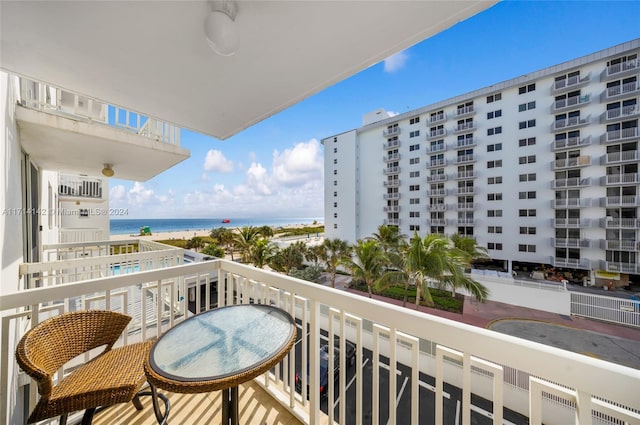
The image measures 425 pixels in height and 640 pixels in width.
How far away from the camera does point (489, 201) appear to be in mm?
15883

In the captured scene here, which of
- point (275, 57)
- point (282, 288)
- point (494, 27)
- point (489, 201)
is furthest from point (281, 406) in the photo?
point (489, 201)

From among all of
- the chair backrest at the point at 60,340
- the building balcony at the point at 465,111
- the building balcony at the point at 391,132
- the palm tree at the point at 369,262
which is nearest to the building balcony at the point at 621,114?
the building balcony at the point at 465,111

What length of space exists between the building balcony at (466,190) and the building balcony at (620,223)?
651 cm

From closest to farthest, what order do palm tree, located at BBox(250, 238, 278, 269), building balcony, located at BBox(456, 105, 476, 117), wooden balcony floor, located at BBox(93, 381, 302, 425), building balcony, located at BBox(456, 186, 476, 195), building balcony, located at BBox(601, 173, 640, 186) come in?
1. wooden balcony floor, located at BBox(93, 381, 302, 425)
2. building balcony, located at BBox(601, 173, 640, 186)
3. palm tree, located at BBox(250, 238, 278, 269)
4. building balcony, located at BBox(456, 186, 476, 195)
5. building balcony, located at BBox(456, 105, 476, 117)

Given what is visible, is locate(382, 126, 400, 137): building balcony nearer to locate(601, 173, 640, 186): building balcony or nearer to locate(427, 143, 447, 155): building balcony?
locate(427, 143, 447, 155): building balcony

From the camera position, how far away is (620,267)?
12.4 m

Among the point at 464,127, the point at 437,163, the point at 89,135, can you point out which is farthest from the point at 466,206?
the point at 89,135

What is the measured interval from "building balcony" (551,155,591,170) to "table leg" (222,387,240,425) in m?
20.1

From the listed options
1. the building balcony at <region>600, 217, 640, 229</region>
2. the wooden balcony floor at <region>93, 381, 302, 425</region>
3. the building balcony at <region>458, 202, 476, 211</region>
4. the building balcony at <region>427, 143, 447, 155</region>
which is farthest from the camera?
the building balcony at <region>427, 143, 447, 155</region>

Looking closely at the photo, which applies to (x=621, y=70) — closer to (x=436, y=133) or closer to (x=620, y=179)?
(x=620, y=179)

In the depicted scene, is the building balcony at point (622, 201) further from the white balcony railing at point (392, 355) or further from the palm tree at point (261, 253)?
the palm tree at point (261, 253)

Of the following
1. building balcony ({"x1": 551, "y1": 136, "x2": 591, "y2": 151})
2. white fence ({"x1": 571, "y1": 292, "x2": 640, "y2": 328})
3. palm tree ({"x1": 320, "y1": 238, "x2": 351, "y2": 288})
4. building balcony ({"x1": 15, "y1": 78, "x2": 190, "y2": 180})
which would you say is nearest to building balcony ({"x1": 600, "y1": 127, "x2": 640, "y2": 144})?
building balcony ({"x1": 551, "y1": 136, "x2": 591, "y2": 151})

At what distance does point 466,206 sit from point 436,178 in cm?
300

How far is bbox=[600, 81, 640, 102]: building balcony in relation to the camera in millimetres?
12359
